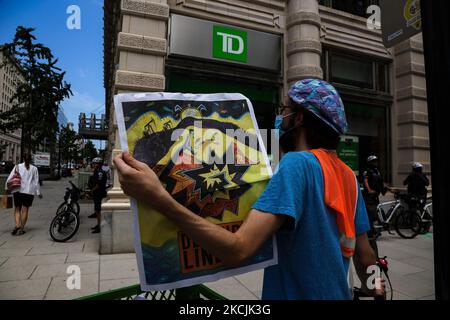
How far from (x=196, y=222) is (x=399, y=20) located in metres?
2.18

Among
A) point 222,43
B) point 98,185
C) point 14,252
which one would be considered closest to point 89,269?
point 14,252

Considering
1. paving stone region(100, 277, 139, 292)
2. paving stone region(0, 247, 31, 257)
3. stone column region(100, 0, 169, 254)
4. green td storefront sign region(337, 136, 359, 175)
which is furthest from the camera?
green td storefront sign region(337, 136, 359, 175)

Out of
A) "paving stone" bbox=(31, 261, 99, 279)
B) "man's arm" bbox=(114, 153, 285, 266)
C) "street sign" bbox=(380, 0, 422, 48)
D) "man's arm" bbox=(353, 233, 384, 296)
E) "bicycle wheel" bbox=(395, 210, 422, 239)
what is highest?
"street sign" bbox=(380, 0, 422, 48)

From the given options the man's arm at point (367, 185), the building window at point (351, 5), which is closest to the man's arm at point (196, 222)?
the man's arm at point (367, 185)

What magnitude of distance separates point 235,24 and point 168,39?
6.04ft

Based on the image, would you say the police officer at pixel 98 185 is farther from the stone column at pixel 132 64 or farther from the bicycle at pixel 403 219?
the bicycle at pixel 403 219

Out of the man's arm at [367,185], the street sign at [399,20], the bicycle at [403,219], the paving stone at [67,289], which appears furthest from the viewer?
the bicycle at [403,219]

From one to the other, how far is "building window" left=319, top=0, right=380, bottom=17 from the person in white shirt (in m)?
9.49

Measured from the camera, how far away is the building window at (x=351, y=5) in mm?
9539

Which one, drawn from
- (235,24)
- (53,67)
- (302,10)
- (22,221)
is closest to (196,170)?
(235,24)

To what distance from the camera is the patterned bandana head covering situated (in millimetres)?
1202

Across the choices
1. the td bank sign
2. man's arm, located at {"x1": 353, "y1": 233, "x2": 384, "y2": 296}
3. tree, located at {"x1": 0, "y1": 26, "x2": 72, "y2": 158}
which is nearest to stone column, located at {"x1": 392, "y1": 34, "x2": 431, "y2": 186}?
the td bank sign

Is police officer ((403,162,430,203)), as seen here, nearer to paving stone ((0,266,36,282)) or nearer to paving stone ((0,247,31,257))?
paving stone ((0,266,36,282))

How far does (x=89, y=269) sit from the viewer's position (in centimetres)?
505
